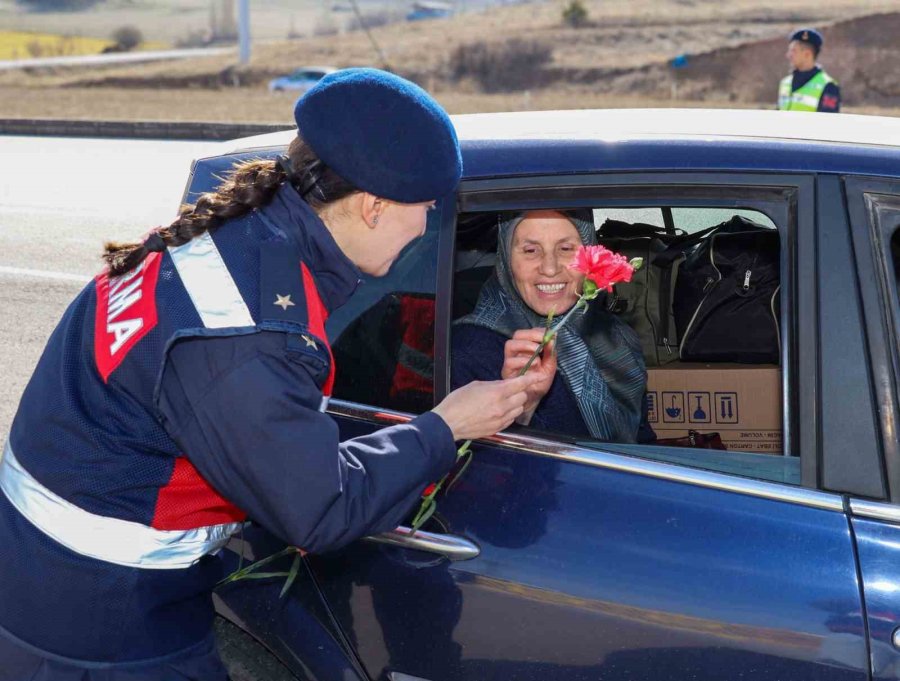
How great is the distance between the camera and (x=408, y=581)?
203 centimetres

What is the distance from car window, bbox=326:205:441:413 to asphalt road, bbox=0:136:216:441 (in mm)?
2001

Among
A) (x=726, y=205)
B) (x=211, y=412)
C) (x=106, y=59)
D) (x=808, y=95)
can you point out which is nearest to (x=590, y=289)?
(x=726, y=205)

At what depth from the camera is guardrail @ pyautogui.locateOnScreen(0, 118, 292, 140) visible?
17.8 meters

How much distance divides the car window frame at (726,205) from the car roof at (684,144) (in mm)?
21

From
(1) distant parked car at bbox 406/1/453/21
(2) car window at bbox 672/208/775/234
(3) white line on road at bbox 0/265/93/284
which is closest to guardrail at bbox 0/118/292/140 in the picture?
(3) white line on road at bbox 0/265/93/284

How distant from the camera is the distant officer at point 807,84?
9531 millimetres

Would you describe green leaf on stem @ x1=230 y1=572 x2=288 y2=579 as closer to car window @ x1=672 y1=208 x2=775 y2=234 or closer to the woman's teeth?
the woman's teeth

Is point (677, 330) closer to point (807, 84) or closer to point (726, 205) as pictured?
point (726, 205)

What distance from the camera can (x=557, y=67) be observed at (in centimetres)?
3975

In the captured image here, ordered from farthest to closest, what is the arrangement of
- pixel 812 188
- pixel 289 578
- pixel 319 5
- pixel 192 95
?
pixel 319 5 < pixel 192 95 < pixel 289 578 < pixel 812 188

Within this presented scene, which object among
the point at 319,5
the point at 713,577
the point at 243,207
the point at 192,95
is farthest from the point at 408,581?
the point at 319,5

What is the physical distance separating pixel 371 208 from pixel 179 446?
456 millimetres

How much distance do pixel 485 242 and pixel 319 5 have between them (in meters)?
83.9

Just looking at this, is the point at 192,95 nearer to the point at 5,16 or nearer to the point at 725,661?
the point at 725,661
